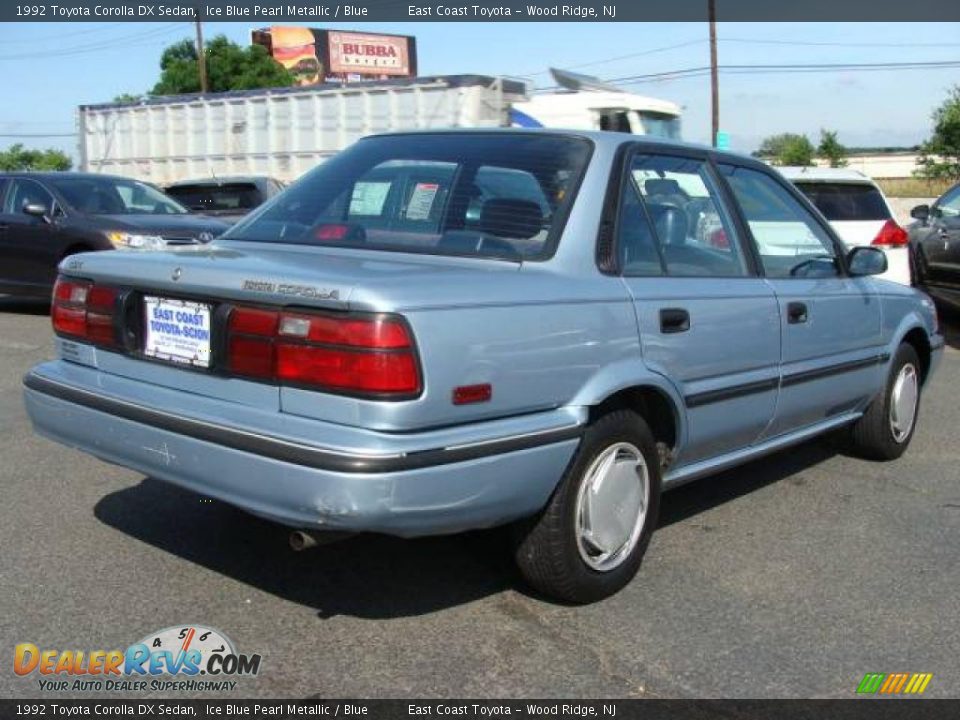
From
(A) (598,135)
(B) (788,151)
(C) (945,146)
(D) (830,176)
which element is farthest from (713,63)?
(B) (788,151)

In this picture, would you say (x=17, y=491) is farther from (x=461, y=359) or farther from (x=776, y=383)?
(x=776, y=383)

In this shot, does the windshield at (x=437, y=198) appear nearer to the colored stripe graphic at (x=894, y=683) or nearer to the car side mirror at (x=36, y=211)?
the colored stripe graphic at (x=894, y=683)

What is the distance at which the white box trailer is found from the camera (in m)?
13.5

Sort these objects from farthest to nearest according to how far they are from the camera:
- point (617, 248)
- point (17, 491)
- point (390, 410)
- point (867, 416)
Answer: point (867, 416)
point (17, 491)
point (617, 248)
point (390, 410)

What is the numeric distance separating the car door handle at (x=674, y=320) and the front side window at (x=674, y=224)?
17cm

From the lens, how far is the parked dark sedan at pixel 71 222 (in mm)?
10367

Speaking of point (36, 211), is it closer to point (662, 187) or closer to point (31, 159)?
point (662, 187)

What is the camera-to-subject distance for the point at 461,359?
2959 millimetres

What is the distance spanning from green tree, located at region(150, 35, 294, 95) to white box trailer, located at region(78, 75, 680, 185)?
27848 millimetres

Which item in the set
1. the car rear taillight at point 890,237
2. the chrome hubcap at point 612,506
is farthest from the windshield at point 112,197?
the chrome hubcap at point 612,506

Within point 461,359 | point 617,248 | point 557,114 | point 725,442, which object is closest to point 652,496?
point 725,442

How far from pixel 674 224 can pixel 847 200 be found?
22.7 feet

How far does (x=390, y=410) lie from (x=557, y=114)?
10851 millimetres

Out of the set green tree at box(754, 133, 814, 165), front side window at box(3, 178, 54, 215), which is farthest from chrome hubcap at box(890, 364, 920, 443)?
green tree at box(754, 133, 814, 165)
